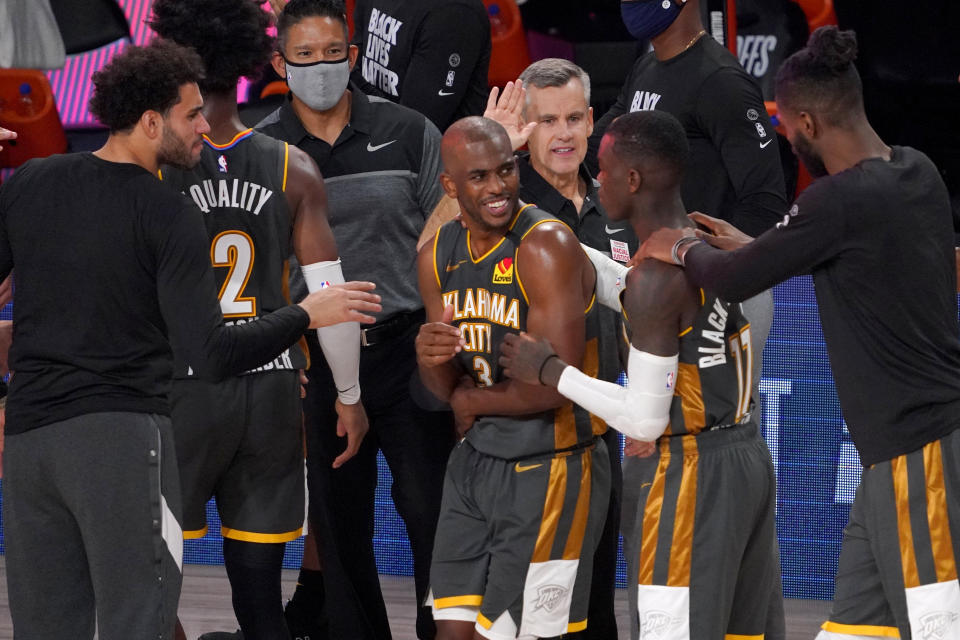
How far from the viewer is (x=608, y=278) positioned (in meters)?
4.15

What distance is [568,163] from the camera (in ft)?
15.1

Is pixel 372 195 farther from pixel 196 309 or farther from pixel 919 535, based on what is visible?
pixel 919 535

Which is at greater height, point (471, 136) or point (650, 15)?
point (650, 15)

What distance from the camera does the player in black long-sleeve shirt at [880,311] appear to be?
130 inches

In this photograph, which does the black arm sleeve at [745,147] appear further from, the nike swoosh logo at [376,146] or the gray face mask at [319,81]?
the gray face mask at [319,81]

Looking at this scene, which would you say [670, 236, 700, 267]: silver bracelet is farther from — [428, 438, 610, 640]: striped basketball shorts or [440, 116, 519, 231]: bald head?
[428, 438, 610, 640]: striped basketball shorts

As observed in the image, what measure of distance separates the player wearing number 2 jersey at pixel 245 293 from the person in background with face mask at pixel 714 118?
1142 millimetres

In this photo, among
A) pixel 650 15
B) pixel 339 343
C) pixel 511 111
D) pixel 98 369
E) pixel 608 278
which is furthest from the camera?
pixel 650 15

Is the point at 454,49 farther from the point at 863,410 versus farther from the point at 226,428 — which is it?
the point at 863,410

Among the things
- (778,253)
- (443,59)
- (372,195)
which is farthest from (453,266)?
(443,59)

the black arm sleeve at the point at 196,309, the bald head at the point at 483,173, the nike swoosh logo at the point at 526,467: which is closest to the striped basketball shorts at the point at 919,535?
the nike swoosh logo at the point at 526,467

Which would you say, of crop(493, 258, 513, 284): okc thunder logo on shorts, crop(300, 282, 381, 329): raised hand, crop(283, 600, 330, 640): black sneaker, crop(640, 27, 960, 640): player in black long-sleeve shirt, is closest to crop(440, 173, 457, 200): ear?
crop(493, 258, 513, 284): okc thunder logo on shorts

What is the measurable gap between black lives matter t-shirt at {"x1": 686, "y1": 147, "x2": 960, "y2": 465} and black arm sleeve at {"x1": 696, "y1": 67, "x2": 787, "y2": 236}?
3.50ft

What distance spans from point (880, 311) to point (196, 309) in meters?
1.74
